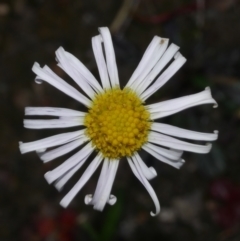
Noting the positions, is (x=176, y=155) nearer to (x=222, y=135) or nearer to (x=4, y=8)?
(x=222, y=135)

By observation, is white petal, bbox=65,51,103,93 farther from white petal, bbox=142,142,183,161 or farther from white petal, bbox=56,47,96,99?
white petal, bbox=142,142,183,161

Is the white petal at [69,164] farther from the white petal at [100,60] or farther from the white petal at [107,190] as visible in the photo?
the white petal at [100,60]

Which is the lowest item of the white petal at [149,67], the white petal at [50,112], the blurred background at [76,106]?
the blurred background at [76,106]

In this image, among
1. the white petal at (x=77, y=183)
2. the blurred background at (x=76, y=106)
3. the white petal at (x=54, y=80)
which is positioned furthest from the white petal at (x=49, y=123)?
the blurred background at (x=76, y=106)

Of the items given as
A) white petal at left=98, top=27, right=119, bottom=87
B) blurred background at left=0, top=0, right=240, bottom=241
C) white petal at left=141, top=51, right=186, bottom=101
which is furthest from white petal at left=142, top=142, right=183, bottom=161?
blurred background at left=0, top=0, right=240, bottom=241

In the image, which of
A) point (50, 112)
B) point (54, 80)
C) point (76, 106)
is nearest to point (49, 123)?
point (50, 112)
